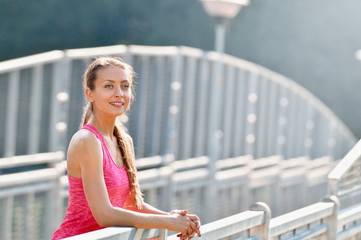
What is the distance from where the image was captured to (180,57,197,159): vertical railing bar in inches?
303

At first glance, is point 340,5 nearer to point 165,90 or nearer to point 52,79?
point 165,90

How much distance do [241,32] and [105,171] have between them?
432 inches

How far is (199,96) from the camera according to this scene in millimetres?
7977

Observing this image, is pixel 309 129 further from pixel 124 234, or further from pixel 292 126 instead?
pixel 124 234

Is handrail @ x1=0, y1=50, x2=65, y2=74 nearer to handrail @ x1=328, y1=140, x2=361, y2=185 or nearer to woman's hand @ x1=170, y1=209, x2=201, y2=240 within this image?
handrail @ x1=328, y1=140, x2=361, y2=185

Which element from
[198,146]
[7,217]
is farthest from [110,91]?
[198,146]

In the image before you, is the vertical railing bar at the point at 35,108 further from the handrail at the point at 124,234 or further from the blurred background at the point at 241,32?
the blurred background at the point at 241,32

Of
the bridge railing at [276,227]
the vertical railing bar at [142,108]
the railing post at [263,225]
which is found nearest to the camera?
the bridge railing at [276,227]

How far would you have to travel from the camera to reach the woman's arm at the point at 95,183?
2.51 meters

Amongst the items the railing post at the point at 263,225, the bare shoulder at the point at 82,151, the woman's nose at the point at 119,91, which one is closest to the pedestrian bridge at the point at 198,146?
the railing post at the point at 263,225

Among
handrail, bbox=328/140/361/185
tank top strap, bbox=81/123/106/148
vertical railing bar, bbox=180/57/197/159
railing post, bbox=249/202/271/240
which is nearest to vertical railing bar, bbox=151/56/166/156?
vertical railing bar, bbox=180/57/197/159

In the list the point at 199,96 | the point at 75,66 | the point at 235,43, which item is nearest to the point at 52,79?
the point at 75,66

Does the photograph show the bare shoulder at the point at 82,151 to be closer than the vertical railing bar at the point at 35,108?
Yes

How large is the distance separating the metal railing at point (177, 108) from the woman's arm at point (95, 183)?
284 centimetres
